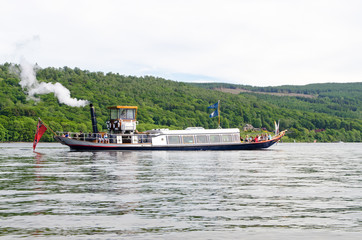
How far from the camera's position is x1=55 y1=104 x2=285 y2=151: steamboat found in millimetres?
107062

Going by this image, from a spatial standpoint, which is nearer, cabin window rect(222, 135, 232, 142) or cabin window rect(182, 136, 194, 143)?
cabin window rect(182, 136, 194, 143)

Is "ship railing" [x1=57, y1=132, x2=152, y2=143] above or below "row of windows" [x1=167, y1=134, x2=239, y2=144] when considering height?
above

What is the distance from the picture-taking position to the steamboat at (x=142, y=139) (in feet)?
351

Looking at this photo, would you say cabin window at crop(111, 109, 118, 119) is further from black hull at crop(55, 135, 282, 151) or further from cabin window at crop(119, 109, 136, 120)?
black hull at crop(55, 135, 282, 151)

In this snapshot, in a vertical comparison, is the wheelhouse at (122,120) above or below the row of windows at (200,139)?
above

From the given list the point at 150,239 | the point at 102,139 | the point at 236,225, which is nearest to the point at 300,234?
the point at 236,225

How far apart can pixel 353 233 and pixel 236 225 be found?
4686 millimetres

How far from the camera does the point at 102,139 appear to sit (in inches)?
4247

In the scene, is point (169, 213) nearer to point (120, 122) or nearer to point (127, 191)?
point (127, 191)

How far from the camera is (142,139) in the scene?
109m

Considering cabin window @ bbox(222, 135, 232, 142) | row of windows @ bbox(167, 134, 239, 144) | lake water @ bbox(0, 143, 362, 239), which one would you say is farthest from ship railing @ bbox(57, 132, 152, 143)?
lake water @ bbox(0, 143, 362, 239)

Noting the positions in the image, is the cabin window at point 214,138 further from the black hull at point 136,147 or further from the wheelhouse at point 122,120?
the wheelhouse at point 122,120

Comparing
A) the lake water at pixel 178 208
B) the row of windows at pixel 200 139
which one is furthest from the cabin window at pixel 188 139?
the lake water at pixel 178 208

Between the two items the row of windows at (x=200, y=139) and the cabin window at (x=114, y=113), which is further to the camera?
the cabin window at (x=114, y=113)
